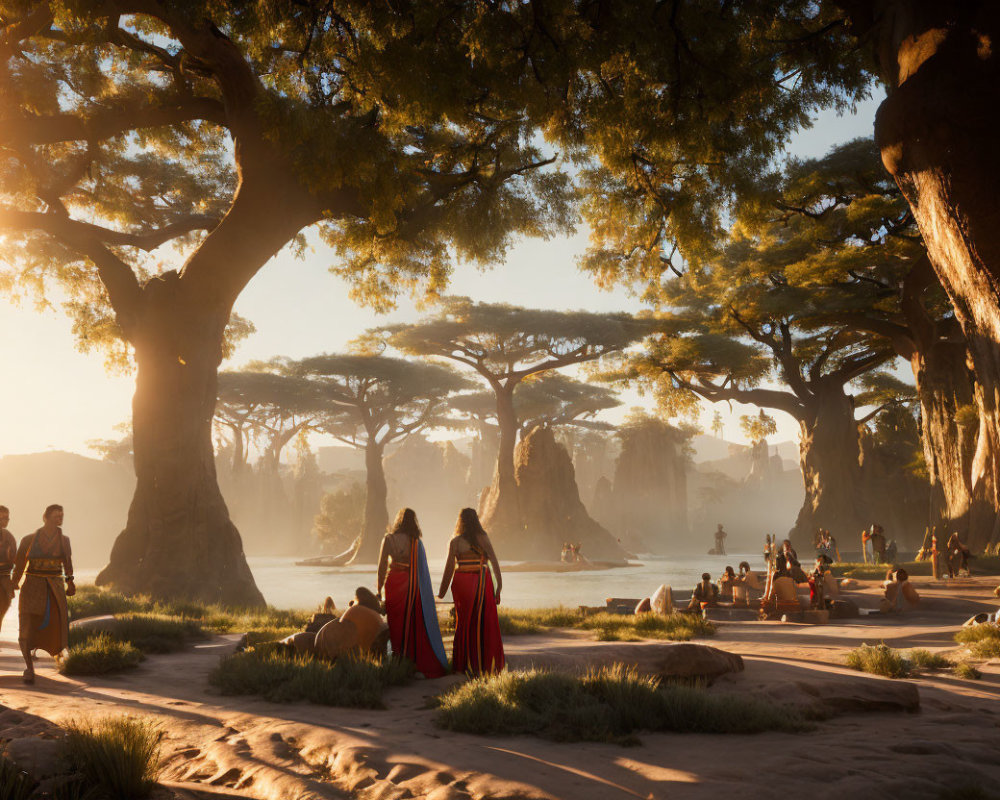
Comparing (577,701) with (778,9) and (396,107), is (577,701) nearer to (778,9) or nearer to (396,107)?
(396,107)

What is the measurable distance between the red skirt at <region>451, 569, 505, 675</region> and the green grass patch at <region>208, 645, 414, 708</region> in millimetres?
533

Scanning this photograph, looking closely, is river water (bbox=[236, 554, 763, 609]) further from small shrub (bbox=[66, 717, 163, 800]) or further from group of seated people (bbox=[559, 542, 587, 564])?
small shrub (bbox=[66, 717, 163, 800])

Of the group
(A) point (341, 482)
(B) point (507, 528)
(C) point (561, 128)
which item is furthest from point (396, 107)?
(A) point (341, 482)

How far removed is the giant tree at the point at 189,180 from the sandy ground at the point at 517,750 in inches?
242

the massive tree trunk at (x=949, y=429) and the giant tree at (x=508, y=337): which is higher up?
the giant tree at (x=508, y=337)

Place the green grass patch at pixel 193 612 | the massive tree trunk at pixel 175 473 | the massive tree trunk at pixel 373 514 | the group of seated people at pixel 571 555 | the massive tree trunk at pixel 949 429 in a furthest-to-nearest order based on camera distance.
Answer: the massive tree trunk at pixel 373 514 < the group of seated people at pixel 571 555 < the massive tree trunk at pixel 949 429 < the massive tree trunk at pixel 175 473 < the green grass patch at pixel 193 612

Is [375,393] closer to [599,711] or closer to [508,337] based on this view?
[508,337]

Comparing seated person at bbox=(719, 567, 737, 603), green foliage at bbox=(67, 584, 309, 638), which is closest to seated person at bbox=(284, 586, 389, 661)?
green foliage at bbox=(67, 584, 309, 638)

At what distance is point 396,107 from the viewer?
853 cm

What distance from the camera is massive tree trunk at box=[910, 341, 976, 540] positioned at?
21.3 meters

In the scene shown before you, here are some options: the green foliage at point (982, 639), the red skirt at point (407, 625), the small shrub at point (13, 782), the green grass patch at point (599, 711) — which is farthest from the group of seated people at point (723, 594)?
the small shrub at point (13, 782)

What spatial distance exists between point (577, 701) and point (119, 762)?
2962mm

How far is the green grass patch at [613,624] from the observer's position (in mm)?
10102

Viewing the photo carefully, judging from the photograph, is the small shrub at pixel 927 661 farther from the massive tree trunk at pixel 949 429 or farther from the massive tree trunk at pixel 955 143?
the massive tree trunk at pixel 949 429
